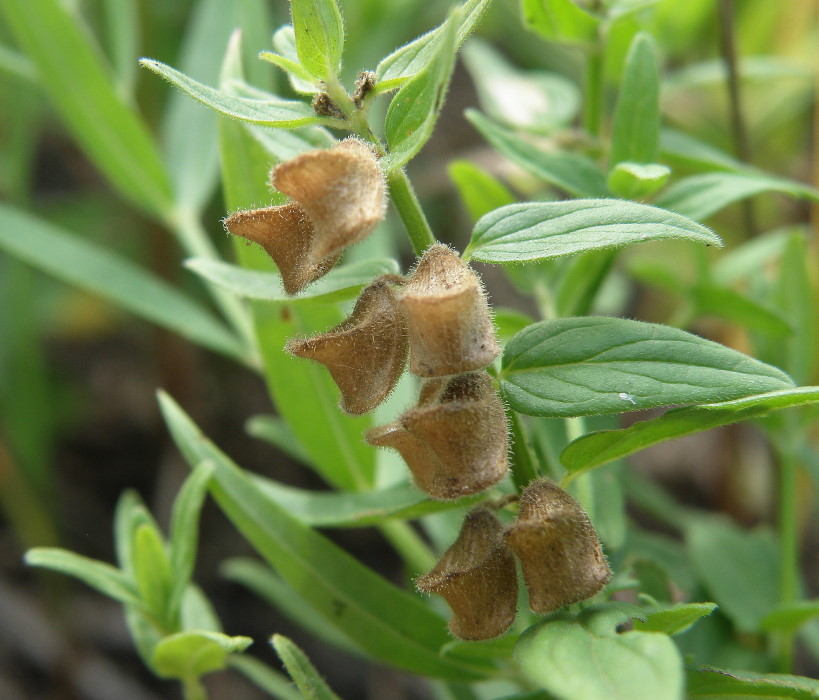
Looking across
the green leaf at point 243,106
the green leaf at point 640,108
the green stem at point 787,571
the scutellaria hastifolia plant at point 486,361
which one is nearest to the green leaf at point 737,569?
the green stem at point 787,571

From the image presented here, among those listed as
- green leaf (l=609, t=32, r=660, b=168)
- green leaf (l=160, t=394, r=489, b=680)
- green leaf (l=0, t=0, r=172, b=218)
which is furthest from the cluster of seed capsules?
green leaf (l=0, t=0, r=172, b=218)

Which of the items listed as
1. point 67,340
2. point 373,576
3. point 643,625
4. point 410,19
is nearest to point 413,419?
point 643,625

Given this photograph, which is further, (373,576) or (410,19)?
(410,19)

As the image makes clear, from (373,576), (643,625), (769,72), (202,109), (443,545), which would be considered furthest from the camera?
(202,109)

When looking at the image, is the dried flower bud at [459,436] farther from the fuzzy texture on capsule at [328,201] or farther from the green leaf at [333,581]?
the green leaf at [333,581]

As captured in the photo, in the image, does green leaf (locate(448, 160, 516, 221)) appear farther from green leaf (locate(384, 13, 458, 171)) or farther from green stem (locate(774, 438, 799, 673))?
green stem (locate(774, 438, 799, 673))

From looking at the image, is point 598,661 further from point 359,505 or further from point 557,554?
point 359,505

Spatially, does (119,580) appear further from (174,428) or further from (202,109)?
(202,109)

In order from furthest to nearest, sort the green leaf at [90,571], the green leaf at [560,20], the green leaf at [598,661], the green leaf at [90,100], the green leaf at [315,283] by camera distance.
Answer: the green leaf at [90,100] → the green leaf at [560,20] → the green leaf at [90,571] → the green leaf at [315,283] → the green leaf at [598,661]
